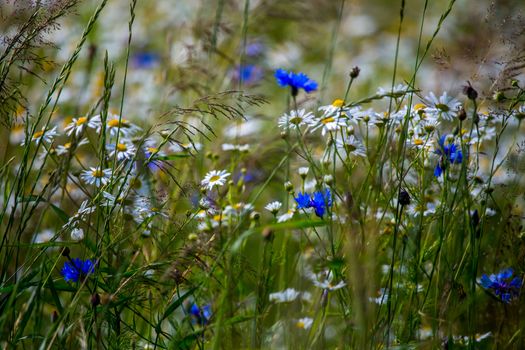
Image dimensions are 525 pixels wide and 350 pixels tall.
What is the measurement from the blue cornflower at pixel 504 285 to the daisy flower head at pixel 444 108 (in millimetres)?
380

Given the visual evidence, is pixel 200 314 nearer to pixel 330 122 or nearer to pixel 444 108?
pixel 330 122

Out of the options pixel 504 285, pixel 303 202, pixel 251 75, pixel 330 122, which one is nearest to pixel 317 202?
pixel 303 202

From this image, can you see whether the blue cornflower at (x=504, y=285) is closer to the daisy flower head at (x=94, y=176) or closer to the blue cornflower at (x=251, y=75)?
the daisy flower head at (x=94, y=176)

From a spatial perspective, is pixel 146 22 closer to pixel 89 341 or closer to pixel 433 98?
pixel 433 98

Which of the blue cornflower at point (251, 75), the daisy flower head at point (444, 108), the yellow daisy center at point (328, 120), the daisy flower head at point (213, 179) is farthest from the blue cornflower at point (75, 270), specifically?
the blue cornflower at point (251, 75)

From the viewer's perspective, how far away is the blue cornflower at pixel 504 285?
5.12ft

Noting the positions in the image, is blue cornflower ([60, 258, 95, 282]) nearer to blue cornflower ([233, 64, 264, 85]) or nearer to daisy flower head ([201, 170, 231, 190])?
daisy flower head ([201, 170, 231, 190])

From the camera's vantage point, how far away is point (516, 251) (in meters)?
1.72

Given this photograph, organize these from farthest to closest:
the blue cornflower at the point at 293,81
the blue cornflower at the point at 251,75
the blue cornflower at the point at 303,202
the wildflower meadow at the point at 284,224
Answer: the blue cornflower at the point at 251,75
the blue cornflower at the point at 293,81
the blue cornflower at the point at 303,202
the wildflower meadow at the point at 284,224

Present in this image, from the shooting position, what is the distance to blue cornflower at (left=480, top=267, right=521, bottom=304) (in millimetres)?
1561

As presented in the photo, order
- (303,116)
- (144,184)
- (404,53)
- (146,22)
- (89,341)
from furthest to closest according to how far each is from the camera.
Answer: (404,53), (146,22), (144,184), (303,116), (89,341)

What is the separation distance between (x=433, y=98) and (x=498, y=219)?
13.5 inches

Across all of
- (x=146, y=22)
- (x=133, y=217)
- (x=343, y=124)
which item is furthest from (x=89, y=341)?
(x=146, y=22)

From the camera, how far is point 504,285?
61.8 inches
